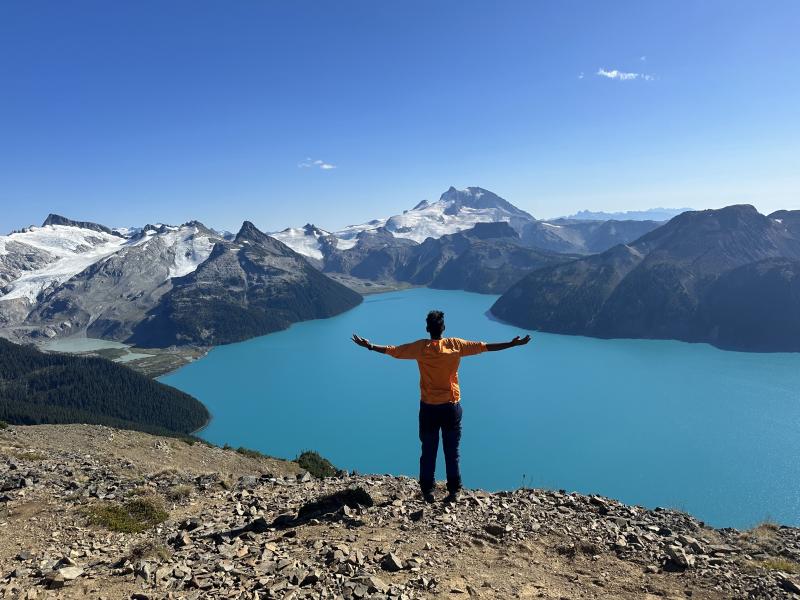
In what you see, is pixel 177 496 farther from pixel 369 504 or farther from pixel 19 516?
pixel 369 504

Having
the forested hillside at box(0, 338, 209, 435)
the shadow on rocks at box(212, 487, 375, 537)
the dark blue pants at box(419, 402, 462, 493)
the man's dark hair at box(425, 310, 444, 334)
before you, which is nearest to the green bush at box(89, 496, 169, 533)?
the shadow on rocks at box(212, 487, 375, 537)

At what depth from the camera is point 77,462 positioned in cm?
2158

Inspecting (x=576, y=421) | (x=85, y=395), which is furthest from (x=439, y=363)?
(x=85, y=395)

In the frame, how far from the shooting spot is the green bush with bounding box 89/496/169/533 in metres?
12.2

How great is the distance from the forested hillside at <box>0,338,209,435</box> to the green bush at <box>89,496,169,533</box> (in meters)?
114

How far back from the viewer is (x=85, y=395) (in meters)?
145

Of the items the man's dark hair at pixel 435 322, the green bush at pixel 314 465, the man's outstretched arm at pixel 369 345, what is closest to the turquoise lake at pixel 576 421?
the green bush at pixel 314 465

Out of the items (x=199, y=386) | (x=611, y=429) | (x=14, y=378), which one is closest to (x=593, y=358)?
(x=611, y=429)

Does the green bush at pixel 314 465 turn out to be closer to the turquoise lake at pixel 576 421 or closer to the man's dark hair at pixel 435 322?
the man's dark hair at pixel 435 322

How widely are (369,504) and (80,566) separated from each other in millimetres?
6371

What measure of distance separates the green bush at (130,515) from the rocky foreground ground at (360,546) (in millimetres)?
53

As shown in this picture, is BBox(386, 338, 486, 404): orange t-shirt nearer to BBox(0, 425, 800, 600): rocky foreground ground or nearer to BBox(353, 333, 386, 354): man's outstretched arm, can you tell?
BBox(353, 333, 386, 354): man's outstretched arm

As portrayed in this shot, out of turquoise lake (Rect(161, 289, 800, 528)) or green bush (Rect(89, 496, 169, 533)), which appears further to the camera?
turquoise lake (Rect(161, 289, 800, 528))

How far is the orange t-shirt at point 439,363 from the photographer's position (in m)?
11.1
